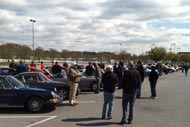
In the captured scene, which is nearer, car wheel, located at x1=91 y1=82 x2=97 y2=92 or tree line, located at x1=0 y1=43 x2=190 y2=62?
car wheel, located at x1=91 y1=82 x2=97 y2=92

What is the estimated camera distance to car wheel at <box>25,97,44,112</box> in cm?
1204

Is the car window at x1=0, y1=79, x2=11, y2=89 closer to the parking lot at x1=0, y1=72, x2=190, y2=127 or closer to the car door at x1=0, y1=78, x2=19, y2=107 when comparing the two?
the car door at x1=0, y1=78, x2=19, y2=107

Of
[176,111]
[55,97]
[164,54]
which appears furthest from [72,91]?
[164,54]

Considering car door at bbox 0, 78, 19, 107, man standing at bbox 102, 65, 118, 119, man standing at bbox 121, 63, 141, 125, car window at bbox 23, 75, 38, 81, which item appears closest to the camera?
man standing at bbox 121, 63, 141, 125

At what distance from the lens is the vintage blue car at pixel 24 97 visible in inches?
Result: 468

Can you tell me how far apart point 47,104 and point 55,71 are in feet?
28.6

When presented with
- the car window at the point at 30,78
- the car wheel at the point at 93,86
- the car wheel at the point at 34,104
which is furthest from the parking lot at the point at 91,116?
the car wheel at the point at 93,86

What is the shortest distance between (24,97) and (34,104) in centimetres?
42

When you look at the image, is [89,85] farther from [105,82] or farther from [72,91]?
[105,82]

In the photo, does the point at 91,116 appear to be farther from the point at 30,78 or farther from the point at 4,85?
the point at 30,78

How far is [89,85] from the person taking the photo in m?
20.1

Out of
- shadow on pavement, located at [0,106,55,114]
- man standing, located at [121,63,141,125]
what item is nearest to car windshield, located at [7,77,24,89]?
shadow on pavement, located at [0,106,55,114]

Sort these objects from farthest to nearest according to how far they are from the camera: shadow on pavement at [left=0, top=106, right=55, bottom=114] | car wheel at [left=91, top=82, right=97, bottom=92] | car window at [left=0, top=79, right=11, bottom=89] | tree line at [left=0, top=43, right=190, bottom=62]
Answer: tree line at [left=0, top=43, right=190, bottom=62], car wheel at [left=91, top=82, right=97, bottom=92], shadow on pavement at [left=0, top=106, right=55, bottom=114], car window at [left=0, top=79, right=11, bottom=89]

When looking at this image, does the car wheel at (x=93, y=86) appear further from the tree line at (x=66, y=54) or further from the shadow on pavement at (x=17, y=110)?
the tree line at (x=66, y=54)
